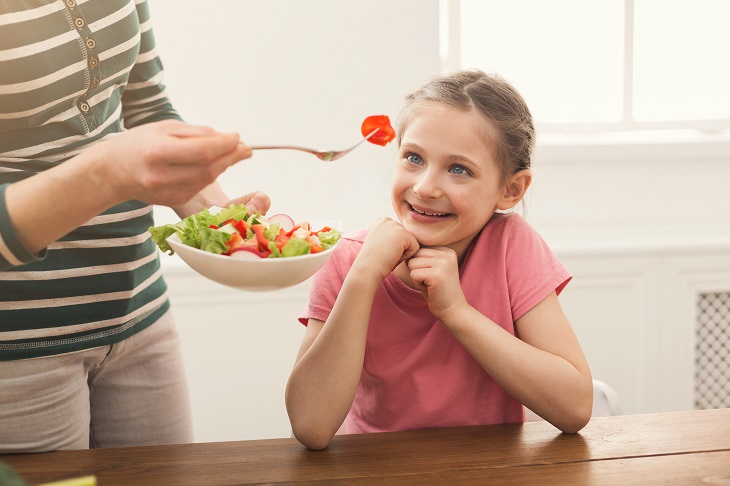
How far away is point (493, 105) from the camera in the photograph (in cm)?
142

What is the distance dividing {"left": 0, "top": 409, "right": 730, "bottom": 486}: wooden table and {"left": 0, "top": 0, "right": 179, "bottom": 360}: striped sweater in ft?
0.71

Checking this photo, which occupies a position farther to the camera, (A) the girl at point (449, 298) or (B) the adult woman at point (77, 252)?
(A) the girl at point (449, 298)

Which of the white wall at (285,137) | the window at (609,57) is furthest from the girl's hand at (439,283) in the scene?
the window at (609,57)

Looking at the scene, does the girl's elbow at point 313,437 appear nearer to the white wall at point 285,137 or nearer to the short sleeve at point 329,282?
the short sleeve at point 329,282

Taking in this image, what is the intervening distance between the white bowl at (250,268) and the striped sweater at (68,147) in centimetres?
28

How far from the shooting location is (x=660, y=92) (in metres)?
2.84

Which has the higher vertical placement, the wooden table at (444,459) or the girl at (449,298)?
the girl at (449,298)

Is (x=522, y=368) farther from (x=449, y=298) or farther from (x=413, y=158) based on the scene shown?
(x=413, y=158)

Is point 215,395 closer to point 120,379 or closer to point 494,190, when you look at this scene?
point 120,379

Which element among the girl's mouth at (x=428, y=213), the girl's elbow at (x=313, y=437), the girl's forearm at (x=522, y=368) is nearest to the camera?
the girl's elbow at (x=313, y=437)

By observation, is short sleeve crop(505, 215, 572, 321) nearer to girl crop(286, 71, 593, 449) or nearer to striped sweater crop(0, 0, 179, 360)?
girl crop(286, 71, 593, 449)

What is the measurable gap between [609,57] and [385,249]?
1.81 m

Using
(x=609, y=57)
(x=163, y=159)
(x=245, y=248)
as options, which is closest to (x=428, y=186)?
(x=245, y=248)

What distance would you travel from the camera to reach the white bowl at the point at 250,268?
102cm
